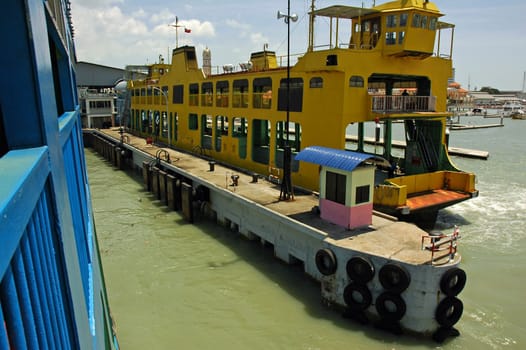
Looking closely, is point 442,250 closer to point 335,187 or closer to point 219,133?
point 335,187

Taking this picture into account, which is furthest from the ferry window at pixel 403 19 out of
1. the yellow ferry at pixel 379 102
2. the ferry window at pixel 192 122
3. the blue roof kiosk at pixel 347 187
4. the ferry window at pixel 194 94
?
the ferry window at pixel 192 122

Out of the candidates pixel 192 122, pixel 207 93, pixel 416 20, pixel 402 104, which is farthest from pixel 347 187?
pixel 192 122

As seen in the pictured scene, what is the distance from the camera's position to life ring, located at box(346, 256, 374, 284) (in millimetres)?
10413

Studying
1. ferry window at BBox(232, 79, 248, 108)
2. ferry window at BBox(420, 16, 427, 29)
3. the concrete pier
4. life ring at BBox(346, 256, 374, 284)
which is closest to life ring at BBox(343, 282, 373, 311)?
the concrete pier

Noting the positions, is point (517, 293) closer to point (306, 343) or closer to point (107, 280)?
point (306, 343)

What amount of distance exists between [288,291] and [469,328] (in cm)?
500

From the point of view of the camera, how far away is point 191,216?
1894 centimetres

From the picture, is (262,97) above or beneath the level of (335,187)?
above

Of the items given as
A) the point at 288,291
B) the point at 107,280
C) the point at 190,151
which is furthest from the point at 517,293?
the point at 190,151

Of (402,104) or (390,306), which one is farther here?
(402,104)

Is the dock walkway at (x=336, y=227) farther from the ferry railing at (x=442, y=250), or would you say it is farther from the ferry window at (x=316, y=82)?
the ferry window at (x=316, y=82)

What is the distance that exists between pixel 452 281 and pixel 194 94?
906 inches

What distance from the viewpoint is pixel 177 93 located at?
31.5 meters

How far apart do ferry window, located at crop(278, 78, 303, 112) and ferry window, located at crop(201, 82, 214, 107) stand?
8.66 meters
